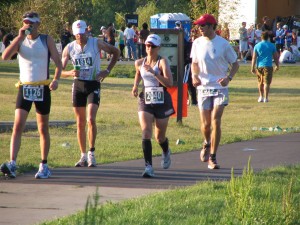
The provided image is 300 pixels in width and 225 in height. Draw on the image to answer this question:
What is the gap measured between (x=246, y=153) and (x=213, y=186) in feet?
13.6

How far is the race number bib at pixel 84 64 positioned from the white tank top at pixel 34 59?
44.5 inches

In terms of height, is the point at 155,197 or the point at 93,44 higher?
the point at 93,44

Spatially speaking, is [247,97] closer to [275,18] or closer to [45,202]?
[45,202]

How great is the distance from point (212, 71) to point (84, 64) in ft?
5.58

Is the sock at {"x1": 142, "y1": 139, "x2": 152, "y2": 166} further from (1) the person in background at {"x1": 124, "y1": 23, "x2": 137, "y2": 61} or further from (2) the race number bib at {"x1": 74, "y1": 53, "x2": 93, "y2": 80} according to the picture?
(1) the person in background at {"x1": 124, "y1": 23, "x2": 137, "y2": 61}

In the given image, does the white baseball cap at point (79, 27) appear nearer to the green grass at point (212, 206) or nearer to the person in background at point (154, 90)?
the person in background at point (154, 90)

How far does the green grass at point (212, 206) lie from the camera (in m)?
7.26

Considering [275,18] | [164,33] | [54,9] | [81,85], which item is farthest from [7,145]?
[275,18]

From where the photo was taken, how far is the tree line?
40.5 m

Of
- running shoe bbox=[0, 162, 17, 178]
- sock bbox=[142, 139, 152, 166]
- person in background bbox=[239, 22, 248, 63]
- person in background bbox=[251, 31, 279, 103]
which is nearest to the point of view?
running shoe bbox=[0, 162, 17, 178]

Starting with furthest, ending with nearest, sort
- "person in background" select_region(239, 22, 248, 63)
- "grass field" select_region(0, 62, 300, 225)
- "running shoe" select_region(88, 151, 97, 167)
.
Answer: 1. "person in background" select_region(239, 22, 248, 63)
2. "running shoe" select_region(88, 151, 97, 167)
3. "grass field" select_region(0, 62, 300, 225)

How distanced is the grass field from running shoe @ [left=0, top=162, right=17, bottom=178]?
34.1 inches

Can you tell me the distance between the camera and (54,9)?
5075 centimetres

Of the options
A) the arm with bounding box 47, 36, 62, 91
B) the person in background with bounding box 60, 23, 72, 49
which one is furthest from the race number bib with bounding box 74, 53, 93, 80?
the person in background with bounding box 60, 23, 72, 49
